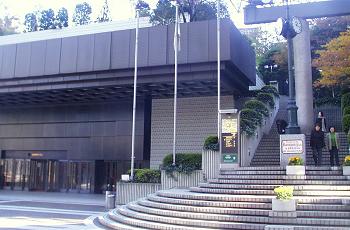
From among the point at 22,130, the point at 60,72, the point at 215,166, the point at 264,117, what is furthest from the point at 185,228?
the point at 22,130

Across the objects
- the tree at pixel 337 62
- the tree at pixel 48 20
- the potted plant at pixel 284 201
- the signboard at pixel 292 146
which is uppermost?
the tree at pixel 48 20

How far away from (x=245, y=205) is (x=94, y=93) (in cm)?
1423

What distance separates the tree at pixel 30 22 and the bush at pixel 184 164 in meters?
29.5

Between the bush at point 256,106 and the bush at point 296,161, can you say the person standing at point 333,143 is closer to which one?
the bush at point 296,161

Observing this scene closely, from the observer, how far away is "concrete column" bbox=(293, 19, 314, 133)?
21609 millimetres

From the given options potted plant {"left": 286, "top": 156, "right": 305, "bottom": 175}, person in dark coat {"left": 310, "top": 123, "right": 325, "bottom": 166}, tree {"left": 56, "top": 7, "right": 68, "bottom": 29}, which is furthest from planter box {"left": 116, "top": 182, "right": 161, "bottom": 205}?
tree {"left": 56, "top": 7, "right": 68, "bottom": 29}

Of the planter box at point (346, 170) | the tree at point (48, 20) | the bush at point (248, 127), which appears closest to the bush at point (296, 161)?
the planter box at point (346, 170)

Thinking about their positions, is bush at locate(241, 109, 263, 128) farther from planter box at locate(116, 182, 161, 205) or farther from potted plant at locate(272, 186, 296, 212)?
potted plant at locate(272, 186, 296, 212)

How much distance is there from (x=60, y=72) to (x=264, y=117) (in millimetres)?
10660

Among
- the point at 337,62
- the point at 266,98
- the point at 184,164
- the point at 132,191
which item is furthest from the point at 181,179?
the point at 337,62

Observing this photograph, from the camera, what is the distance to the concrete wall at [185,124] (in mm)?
22922

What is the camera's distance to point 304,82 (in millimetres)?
21672

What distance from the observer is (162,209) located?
39.9 feet

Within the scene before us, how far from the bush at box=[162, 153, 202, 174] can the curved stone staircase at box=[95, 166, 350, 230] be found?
119 inches
